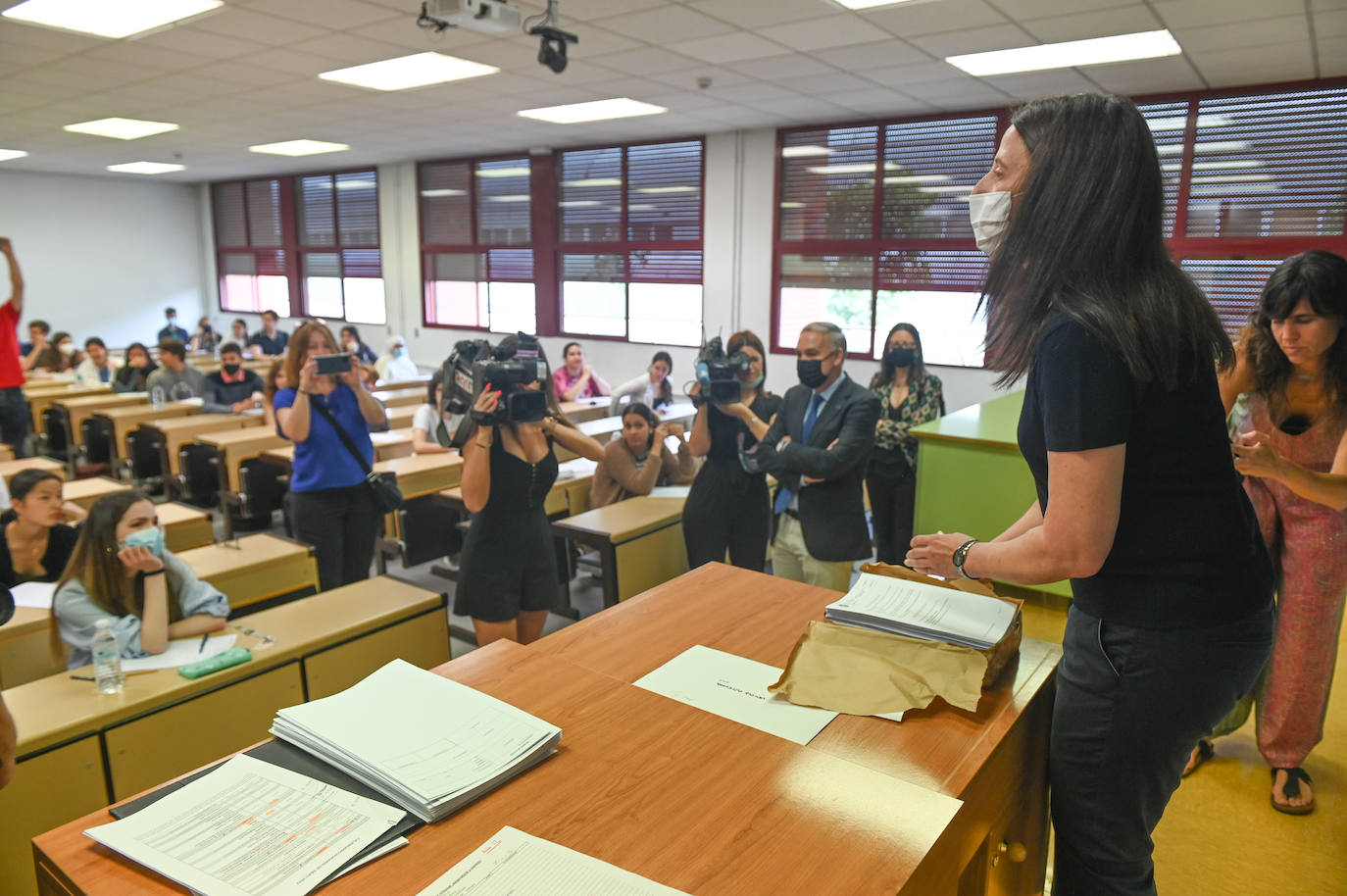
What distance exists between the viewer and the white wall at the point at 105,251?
1202 cm

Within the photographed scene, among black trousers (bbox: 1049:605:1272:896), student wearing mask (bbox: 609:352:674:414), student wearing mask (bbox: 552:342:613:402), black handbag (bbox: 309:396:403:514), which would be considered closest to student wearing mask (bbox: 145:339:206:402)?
student wearing mask (bbox: 552:342:613:402)

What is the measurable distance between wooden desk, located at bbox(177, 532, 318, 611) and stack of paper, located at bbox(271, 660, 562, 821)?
2.18 m

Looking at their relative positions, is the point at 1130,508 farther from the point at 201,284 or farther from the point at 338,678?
the point at 201,284

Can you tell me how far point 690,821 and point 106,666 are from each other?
1942 mm

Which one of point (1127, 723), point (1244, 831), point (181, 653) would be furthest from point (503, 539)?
point (1244, 831)

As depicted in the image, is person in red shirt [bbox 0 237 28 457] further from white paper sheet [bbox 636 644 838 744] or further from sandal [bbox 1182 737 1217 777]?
sandal [bbox 1182 737 1217 777]

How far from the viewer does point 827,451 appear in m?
2.97

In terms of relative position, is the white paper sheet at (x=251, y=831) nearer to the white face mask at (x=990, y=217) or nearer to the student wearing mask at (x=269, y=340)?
the white face mask at (x=990, y=217)

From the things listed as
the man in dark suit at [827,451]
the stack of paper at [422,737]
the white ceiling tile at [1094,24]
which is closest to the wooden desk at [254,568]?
the man in dark suit at [827,451]

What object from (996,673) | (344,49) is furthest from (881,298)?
(996,673)

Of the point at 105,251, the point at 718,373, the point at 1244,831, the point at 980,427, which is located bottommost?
the point at 1244,831

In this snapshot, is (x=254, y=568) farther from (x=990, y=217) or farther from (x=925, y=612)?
(x=990, y=217)

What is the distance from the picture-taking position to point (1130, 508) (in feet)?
3.46

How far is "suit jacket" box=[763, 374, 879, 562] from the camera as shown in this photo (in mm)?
2998
